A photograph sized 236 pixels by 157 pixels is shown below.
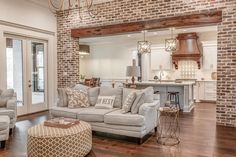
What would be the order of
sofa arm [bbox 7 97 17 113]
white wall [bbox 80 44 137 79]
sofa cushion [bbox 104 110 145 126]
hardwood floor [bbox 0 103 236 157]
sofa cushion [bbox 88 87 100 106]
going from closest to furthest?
hardwood floor [bbox 0 103 236 157], sofa cushion [bbox 104 110 145 126], sofa arm [bbox 7 97 17 113], sofa cushion [bbox 88 87 100 106], white wall [bbox 80 44 137 79]

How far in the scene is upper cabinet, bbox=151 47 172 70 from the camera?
977 centimetres

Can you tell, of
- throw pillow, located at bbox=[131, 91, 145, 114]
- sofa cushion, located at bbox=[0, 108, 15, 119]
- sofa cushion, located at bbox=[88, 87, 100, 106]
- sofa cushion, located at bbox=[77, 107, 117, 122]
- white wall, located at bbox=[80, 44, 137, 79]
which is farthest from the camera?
white wall, located at bbox=[80, 44, 137, 79]

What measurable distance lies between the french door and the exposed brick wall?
681 mm

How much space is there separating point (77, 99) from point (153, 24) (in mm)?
2878

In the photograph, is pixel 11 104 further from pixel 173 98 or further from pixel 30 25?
pixel 173 98

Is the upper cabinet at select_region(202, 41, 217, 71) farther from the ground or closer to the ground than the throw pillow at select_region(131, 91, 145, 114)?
farther from the ground

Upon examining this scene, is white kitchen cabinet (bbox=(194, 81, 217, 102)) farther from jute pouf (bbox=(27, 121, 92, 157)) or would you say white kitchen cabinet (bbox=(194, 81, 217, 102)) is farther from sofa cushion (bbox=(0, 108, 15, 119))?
sofa cushion (bbox=(0, 108, 15, 119))

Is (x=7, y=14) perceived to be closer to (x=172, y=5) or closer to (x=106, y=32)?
(x=106, y=32)

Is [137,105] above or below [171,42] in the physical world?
below

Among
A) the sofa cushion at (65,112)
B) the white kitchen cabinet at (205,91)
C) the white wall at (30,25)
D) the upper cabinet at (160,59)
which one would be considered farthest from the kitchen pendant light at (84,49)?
the sofa cushion at (65,112)

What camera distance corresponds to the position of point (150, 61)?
402 inches

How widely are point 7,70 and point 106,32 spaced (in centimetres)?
306

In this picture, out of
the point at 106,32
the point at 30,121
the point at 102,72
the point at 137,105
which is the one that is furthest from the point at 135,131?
the point at 102,72

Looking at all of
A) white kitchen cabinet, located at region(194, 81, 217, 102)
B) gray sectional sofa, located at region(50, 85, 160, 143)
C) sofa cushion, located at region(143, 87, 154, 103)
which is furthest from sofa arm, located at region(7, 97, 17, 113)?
white kitchen cabinet, located at region(194, 81, 217, 102)
